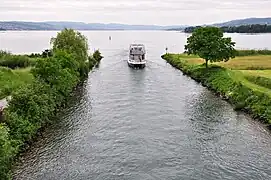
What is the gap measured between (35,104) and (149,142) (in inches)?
427

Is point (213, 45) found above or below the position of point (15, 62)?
above

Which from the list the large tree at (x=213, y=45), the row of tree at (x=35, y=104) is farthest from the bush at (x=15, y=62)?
the large tree at (x=213, y=45)

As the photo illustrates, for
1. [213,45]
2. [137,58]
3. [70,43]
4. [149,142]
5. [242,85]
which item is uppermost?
[70,43]

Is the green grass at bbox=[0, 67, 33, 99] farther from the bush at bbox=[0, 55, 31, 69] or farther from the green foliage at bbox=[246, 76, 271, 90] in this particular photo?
the green foliage at bbox=[246, 76, 271, 90]

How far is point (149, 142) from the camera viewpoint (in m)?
31.7

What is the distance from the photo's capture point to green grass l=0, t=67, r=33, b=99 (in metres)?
42.6

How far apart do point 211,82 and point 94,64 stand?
35901 mm

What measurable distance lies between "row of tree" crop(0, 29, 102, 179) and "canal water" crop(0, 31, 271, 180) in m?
1.27

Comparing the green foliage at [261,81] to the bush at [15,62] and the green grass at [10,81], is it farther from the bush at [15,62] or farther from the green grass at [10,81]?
the bush at [15,62]

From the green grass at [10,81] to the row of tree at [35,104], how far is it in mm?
3523

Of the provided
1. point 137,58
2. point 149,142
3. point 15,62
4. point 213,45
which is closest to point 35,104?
point 149,142

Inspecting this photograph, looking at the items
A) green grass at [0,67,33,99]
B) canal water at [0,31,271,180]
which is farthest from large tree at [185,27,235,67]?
green grass at [0,67,33,99]

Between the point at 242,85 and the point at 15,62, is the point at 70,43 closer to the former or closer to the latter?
the point at 15,62

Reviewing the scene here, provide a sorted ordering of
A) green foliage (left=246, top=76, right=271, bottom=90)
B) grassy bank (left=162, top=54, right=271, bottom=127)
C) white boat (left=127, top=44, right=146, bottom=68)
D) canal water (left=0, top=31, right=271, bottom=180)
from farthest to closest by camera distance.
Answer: white boat (left=127, top=44, right=146, bottom=68), green foliage (left=246, top=76, right=271, bottom=90), grassy bank (left=162, top=54, right=271, bottom=127), canal water (left=0, top=31, right=271, bottom=180)
